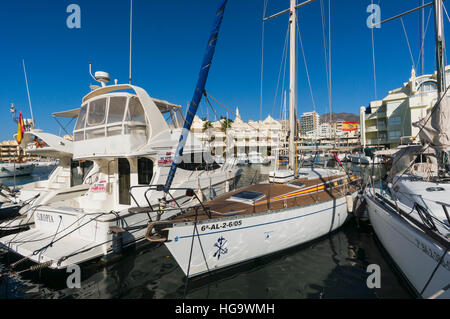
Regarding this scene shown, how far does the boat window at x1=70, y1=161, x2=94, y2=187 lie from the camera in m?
11.9

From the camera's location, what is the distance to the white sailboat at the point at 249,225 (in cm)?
516

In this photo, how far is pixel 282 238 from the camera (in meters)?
6.54

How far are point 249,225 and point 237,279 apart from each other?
58.9 inches

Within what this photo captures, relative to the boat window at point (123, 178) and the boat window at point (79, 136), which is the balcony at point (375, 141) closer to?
the boat window at point (123, 178)

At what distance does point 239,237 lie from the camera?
577cm

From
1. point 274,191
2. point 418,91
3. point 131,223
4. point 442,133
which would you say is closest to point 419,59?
point 442,133

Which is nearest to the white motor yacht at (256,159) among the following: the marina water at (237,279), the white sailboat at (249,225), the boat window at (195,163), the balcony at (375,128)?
the balcony at (375,128)

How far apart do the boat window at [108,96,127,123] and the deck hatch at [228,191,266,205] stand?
6048 mm

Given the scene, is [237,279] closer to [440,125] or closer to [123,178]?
[123,178]

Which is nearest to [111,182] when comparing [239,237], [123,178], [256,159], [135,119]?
[123,178]

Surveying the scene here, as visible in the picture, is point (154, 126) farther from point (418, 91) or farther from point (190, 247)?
point (418, 91)

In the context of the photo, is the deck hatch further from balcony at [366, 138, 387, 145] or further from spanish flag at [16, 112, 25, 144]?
balcony at [366, 138, 387, 145]

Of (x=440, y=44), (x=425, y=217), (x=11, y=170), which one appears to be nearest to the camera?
(x=425, y=217)

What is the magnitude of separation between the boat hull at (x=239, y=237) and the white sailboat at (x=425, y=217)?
2059mm
